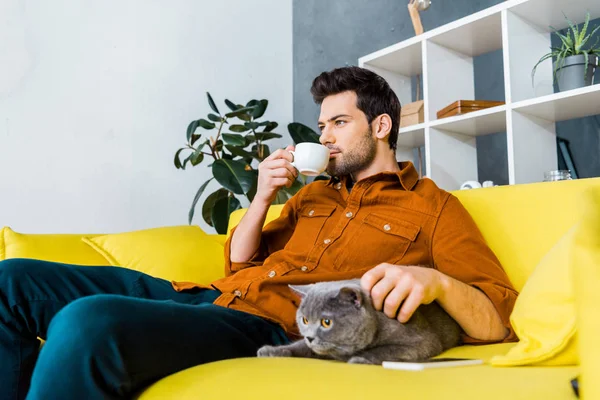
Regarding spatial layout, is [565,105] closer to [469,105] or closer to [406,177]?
[469,105]

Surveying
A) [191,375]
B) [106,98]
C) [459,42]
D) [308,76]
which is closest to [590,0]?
→ [459,42]

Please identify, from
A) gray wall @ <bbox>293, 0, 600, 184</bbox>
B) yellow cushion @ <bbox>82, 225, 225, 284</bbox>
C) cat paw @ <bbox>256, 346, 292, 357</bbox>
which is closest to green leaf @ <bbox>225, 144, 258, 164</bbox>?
gray wall @ <bbox>293, 0, 600, 184</bbox>

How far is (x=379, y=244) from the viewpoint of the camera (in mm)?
1321

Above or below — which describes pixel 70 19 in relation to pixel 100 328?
above

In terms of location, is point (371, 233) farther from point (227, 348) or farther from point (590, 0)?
point (590, 0)

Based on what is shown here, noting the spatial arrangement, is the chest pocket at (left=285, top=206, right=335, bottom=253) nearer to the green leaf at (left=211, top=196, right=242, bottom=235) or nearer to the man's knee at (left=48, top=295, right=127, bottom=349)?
the man's knee at (left=48, top=295, right=127, bottom=349)

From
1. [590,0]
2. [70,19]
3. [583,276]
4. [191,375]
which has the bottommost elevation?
[191,375]

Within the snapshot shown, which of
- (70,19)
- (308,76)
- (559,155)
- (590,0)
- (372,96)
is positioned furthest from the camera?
(308,76)

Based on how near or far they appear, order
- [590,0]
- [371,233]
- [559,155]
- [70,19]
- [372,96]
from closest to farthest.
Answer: [371,233] → [372,96] → [590,0] → [559,155] → [70,19]

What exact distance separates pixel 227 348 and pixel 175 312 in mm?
136

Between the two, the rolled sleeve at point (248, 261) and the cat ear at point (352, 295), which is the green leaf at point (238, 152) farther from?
the cat ear at point (352, 295)

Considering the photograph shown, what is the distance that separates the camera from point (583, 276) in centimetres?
56

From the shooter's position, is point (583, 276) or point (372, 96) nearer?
point (583, 276)

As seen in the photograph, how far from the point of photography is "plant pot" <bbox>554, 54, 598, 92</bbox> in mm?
2074
